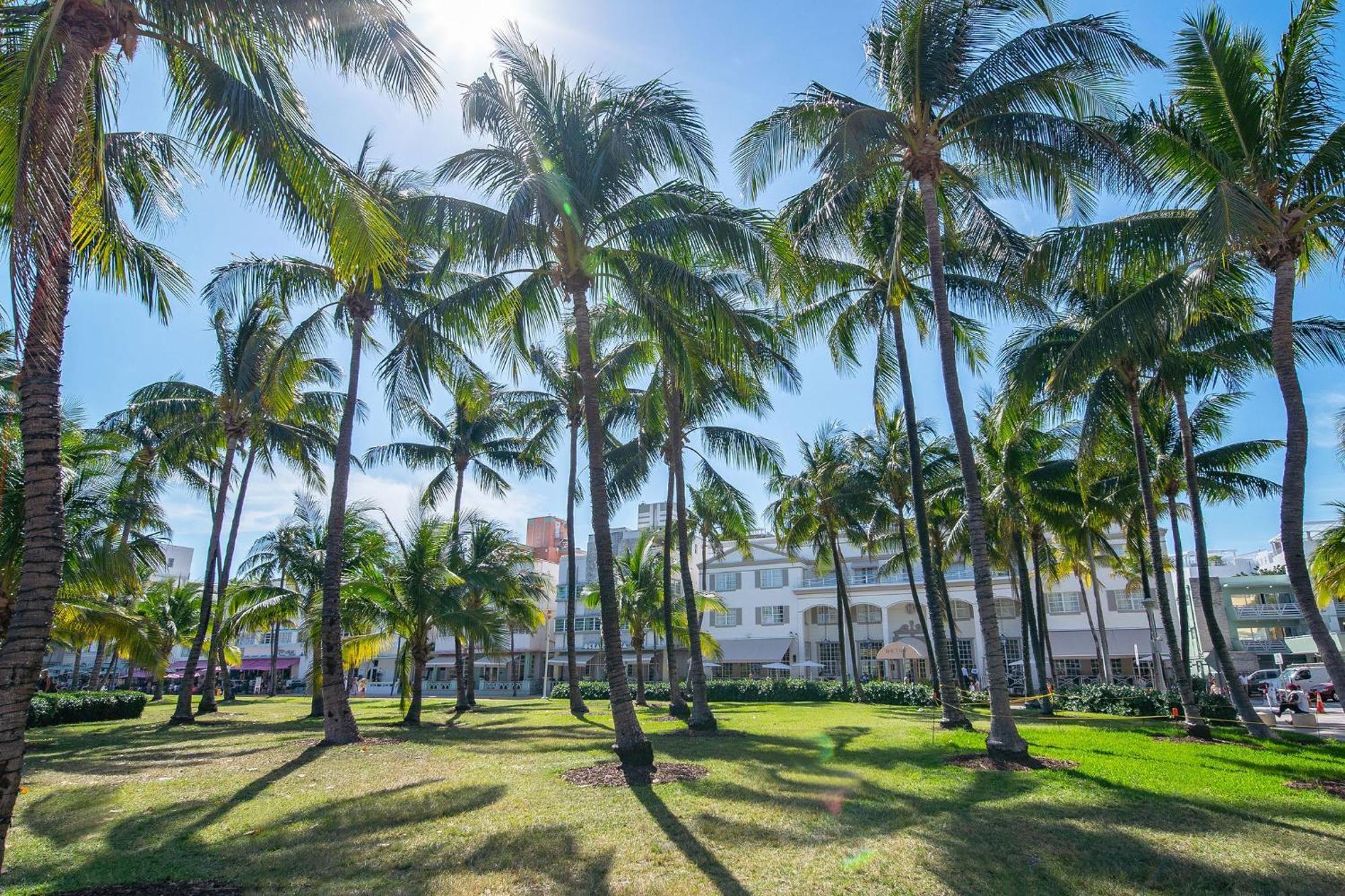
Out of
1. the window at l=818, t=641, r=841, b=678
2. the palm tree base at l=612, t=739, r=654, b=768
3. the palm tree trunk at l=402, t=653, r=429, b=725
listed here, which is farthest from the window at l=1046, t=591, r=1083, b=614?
the palm tree base at l=612, t=739, r=654, b=768

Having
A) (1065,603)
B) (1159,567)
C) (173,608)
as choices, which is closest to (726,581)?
(1065,603)

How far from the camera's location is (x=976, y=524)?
11625 millimetres

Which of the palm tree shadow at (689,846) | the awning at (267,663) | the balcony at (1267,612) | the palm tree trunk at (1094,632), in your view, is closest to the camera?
the palm tree shadow at (689,846)

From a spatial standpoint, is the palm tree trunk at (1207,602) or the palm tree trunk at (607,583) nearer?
the palm tree trunk at (607,583)

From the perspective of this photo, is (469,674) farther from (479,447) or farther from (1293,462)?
(1293,462)

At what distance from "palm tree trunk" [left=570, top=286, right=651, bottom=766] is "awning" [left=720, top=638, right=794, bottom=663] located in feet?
114

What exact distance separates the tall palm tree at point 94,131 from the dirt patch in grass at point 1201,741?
1661 cm

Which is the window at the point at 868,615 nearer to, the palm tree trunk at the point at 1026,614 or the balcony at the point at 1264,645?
the palm tree trunk at the point at 1026,614

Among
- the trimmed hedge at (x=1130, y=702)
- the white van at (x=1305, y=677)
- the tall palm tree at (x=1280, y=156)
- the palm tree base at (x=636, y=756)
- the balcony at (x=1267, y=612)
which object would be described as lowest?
the white van at (x=1305, y=677)

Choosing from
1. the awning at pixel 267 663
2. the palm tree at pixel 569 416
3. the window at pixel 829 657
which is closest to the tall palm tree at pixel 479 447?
the palm tree at pixel 569 416

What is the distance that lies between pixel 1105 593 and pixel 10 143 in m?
47.2

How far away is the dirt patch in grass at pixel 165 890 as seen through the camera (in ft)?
18.8

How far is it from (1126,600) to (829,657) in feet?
54.2

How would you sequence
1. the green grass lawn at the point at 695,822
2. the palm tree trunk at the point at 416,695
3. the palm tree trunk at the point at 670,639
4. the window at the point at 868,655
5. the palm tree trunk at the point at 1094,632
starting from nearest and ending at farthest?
the green grass lawn at the point at 695,822
the palm tree trunk at the point at 416,695
the palm tree trunk at the point at 670,639
the palm tree trunk at the point at 1094,632
the window at the point at 868,655
